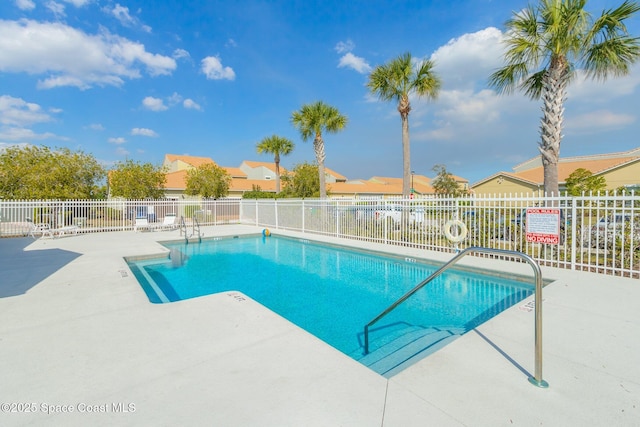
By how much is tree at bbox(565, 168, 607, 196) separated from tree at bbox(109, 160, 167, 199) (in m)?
29.3

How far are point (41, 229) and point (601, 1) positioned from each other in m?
20.9

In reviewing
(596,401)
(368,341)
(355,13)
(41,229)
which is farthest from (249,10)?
(596,401)

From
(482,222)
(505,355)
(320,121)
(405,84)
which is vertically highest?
(405,84)

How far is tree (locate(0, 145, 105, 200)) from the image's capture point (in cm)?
1769

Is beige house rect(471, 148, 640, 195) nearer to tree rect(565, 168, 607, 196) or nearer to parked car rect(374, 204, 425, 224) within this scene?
tree rect(565, 168, 607, 196)

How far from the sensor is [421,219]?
10039 mm

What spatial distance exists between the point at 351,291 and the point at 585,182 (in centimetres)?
2562

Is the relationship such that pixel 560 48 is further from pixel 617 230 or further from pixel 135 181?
pixel 135 181

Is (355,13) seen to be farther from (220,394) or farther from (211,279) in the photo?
(220,394)

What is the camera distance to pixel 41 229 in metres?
13.3

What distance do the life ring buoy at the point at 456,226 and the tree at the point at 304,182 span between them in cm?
1956

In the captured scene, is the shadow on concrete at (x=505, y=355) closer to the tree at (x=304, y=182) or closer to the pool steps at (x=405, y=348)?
the pool steps at (x=405, y=348)

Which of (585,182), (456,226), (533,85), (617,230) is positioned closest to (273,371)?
(456,226)

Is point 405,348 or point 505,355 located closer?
point 505,355
